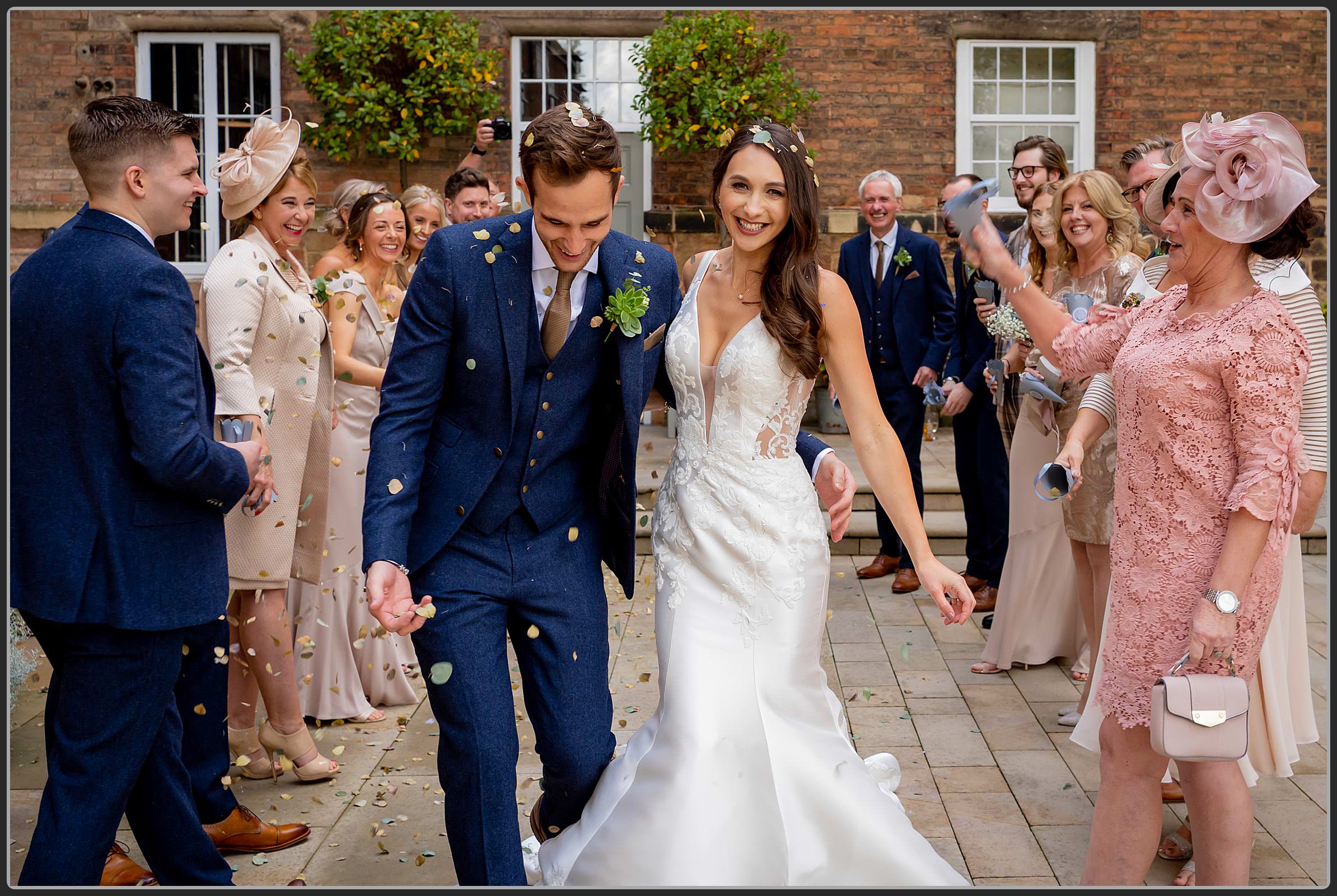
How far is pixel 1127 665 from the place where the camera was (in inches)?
119

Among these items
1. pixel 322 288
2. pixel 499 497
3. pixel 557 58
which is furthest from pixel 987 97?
pixel 499 497

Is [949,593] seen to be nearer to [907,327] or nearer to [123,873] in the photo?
[123,873]

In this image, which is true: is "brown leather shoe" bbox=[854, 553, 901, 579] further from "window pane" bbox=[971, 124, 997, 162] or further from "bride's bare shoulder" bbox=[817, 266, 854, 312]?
"window pane" bbox=[971, 124, 997, 162]

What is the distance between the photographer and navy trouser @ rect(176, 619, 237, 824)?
3.51 meters

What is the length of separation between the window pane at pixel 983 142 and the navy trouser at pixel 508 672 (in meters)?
10.0

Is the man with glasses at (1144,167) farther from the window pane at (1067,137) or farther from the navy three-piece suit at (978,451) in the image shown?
the window pane at (1067,137)

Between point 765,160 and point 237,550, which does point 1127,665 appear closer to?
point 765,160

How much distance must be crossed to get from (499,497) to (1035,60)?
1078 cm

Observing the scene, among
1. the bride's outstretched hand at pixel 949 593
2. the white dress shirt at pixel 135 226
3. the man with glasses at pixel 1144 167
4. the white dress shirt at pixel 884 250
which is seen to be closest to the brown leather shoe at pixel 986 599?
the white dress shirt at pixel 884 250

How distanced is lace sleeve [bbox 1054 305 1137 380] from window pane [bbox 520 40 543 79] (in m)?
9.51

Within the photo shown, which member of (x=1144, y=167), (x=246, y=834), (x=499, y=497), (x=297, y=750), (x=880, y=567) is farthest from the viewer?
(x=880, y=567)

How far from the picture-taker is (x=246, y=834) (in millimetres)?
3682

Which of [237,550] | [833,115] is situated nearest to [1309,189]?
[237,550]

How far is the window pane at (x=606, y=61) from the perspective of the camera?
1204 centimetres
